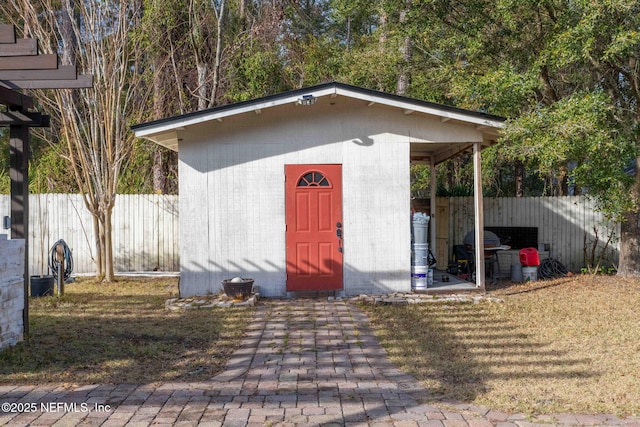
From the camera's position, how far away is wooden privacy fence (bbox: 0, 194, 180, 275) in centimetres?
1232

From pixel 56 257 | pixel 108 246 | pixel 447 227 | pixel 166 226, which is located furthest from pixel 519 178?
pixel 56 257

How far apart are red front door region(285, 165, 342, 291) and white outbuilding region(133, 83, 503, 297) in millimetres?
16

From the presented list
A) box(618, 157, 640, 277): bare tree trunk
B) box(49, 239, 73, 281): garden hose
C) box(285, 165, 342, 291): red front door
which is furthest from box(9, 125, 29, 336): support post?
box(618, 157, 640, 277): bare tree trunk


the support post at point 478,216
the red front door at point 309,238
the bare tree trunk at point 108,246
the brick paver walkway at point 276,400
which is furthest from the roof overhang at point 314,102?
the brick paver walkway at point 276,400

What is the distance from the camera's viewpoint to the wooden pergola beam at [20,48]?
5.25m

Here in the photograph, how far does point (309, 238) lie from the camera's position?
9156 millimetres

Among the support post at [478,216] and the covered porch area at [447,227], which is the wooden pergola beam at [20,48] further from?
the support post at [478,216]

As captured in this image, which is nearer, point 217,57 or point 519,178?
point 217,57

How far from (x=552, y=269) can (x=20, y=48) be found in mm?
10062

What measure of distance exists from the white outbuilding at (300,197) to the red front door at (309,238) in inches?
0.6

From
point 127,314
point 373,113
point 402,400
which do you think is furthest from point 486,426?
point 373,113

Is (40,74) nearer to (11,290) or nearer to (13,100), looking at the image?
(13,100)

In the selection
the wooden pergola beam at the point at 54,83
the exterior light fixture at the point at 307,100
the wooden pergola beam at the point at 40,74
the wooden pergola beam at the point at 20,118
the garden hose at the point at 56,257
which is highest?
the exterior light fixture at the point at 307,100

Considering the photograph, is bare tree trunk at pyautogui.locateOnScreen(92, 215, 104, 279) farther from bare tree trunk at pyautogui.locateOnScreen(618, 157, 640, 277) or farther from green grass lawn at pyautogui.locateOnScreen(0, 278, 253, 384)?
bare tree trunk at pyautogui.locateOnScreen(618, 157, 640, 277)
